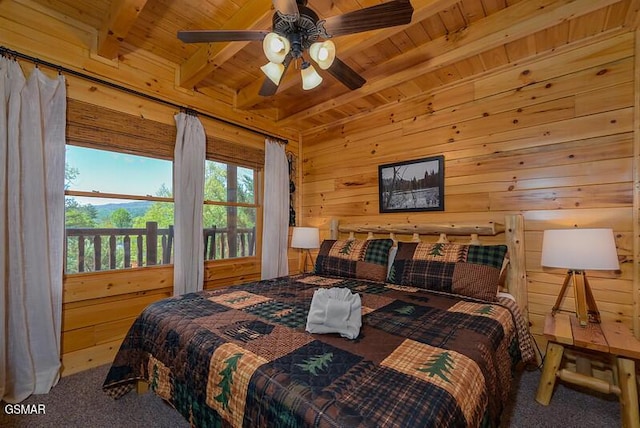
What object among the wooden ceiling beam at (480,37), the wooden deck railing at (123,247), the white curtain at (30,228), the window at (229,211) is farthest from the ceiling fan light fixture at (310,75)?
the wooden deck railing at (123,247)

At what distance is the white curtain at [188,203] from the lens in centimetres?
→ 252

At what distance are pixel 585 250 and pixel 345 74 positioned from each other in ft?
5.84

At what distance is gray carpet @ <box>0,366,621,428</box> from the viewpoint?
1.55 metres

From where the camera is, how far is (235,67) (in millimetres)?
2582

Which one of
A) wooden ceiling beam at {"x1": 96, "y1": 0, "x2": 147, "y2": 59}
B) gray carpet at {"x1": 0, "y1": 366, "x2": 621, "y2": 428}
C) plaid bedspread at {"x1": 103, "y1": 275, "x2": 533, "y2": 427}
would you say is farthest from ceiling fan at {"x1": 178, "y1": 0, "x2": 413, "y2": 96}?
gray carpet at {"x1": 0, "y1": 366, "x2": 621, "y2": 428}

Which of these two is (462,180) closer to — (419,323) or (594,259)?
(594,259)

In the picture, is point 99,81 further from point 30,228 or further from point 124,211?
point 30,228

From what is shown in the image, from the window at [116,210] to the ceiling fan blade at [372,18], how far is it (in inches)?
79.9

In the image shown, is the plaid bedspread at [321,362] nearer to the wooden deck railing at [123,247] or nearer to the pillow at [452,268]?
the pillow at [452,268]

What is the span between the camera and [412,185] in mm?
2809

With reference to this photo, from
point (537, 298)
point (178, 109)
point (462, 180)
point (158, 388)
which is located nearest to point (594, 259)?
point (537, 298)

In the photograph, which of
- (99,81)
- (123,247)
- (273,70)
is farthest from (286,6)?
(123,247)

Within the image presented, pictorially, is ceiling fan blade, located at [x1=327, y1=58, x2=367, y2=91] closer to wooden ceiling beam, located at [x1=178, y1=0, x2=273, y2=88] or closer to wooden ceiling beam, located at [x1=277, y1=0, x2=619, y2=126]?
wooden ceiling beam, located at [x1=178, y1=0, x2=273, y2=88]

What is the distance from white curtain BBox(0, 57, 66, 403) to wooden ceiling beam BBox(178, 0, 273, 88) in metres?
0.91
